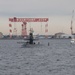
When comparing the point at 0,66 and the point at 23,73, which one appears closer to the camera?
the point at 23,73

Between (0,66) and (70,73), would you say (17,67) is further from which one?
(70,73)

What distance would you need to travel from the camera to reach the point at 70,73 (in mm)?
65938

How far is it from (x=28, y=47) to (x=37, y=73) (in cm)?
9456

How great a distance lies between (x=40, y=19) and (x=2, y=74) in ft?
283

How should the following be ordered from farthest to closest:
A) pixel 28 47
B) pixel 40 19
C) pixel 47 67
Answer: pixel 28 47 → pixel 40 19 → pixel 47 67

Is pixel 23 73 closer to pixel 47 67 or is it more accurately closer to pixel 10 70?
pixel 10 70

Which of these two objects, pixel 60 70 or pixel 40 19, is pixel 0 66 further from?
pixel 40 19

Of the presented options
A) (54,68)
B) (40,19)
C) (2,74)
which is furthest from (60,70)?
(40,19)

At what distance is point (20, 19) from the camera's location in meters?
155

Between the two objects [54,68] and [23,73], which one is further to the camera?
[54,68]

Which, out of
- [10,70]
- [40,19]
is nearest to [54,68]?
[10,70]

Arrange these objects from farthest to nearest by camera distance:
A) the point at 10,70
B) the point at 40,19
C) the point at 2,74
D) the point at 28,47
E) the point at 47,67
→ 1. the point at 28,47
2. the point at 40,19
3. the point at 47,67
4. the point at 10,70
5. the point at 2,74

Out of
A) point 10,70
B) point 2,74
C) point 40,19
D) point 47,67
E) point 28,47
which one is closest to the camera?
point 2,74

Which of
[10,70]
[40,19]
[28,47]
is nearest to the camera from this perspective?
[10,70]
